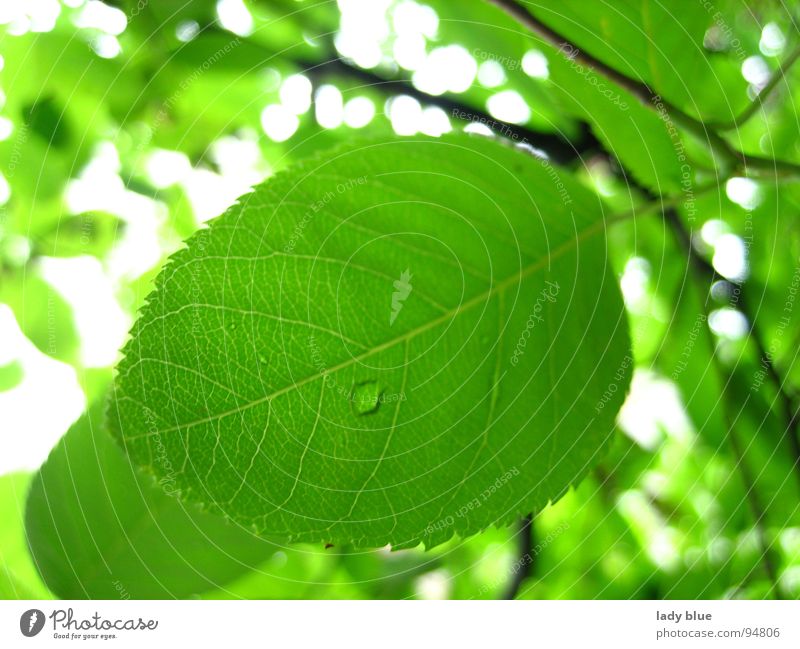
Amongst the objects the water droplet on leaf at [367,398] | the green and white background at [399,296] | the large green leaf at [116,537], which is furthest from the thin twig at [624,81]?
the large green leaf at [116,537]

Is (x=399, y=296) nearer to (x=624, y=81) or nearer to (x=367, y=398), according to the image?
(x=367, y=398)

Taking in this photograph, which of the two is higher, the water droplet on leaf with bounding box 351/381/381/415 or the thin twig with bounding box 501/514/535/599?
the water droplet on leaf with bounding box 351/381/381/415

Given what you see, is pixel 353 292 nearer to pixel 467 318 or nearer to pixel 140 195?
pixel 467 318

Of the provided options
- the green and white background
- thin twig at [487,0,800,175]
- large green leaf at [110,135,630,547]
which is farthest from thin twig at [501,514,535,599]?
thin twig at [487,0,800,175]

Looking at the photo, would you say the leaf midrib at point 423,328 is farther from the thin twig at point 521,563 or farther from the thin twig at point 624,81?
the thin twig at point 521,563
